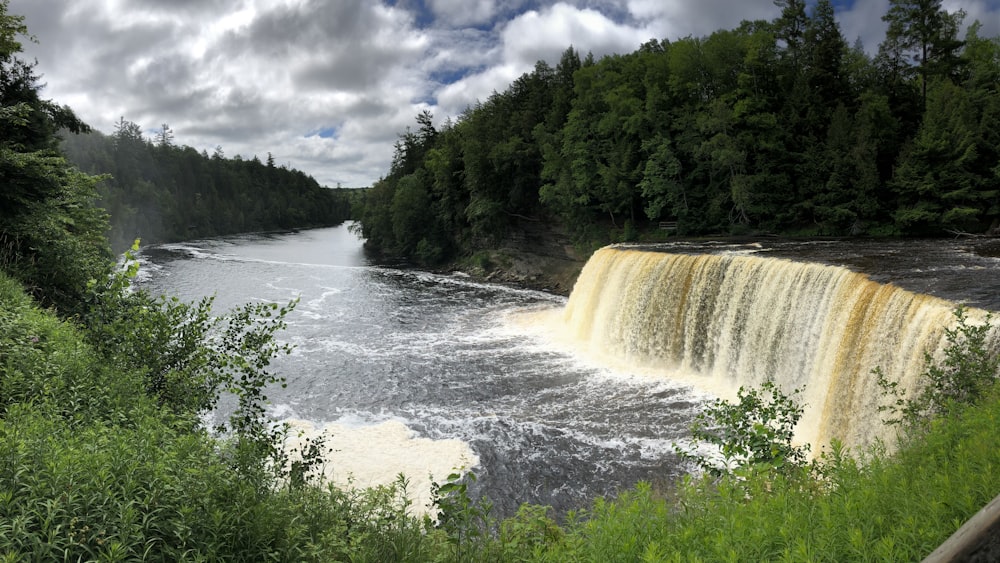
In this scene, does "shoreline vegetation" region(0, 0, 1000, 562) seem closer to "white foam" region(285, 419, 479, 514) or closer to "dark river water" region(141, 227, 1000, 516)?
"white foam" region(285, 419, 479, 514)

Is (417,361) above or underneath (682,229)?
underneath

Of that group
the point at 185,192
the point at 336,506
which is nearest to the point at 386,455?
the point at 336,506

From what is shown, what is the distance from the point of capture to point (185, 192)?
3939 inches

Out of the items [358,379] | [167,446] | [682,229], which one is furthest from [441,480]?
[682,229]

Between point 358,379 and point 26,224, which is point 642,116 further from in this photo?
point 26,224

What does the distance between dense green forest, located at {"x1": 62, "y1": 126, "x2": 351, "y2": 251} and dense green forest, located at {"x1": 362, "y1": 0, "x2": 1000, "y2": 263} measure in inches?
2203

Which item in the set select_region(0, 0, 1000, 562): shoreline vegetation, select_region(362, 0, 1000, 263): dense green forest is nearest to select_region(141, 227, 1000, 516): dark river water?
select_region(0, 0, 1000, 562): shoreline vegetation

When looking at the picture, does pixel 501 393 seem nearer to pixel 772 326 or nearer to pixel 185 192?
pixel 772 326

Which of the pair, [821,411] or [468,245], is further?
[468,245]

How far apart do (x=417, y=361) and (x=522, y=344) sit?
13.0 feet

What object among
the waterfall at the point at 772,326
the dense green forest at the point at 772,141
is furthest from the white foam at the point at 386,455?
the dense green forest at the point at 772,141

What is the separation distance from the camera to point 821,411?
11.1 m

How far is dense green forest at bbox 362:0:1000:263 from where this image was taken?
995 inches

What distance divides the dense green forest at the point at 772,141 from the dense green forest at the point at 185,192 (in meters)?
56.0
